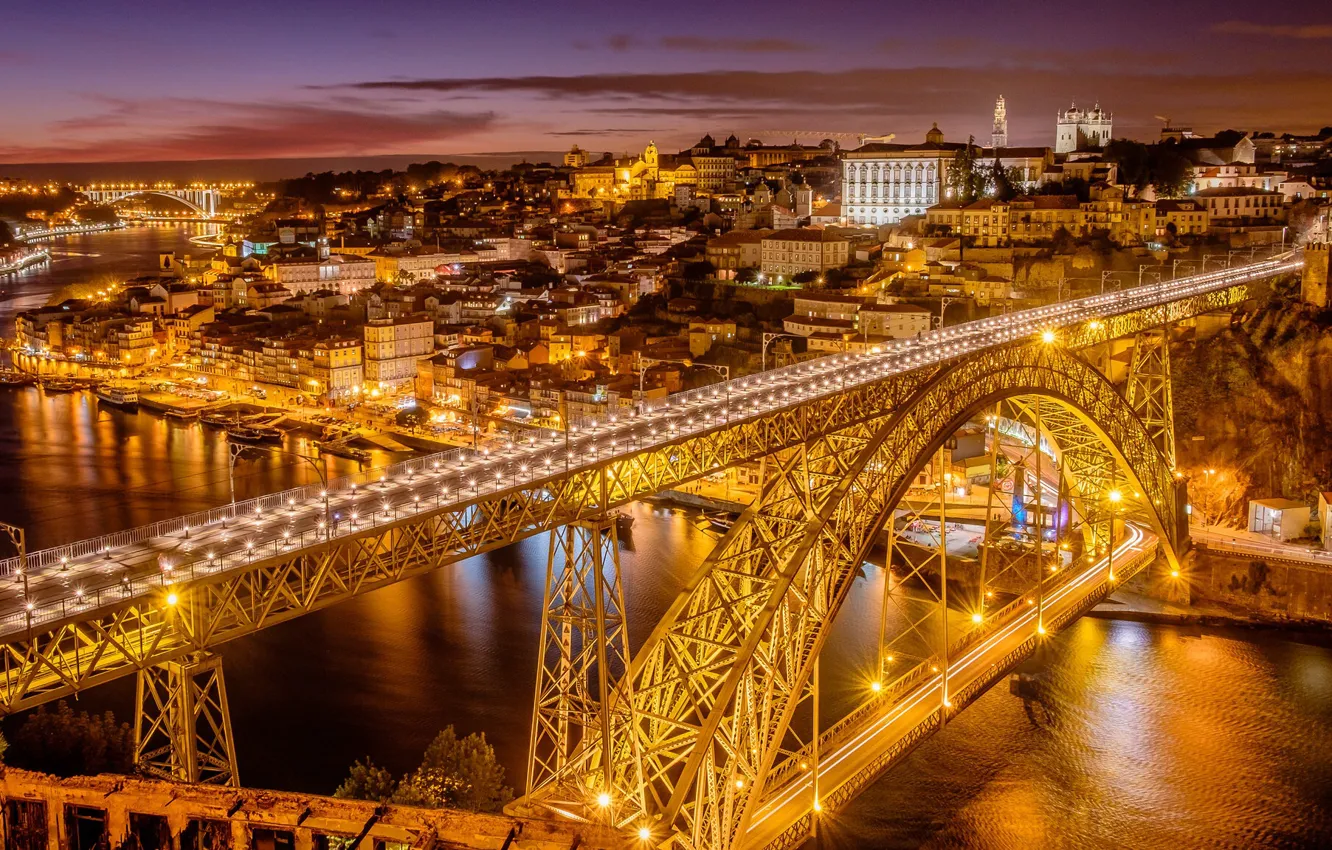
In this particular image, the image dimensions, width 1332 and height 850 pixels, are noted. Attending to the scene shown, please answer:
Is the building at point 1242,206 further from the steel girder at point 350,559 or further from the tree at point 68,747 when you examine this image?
the tree at point 68,747

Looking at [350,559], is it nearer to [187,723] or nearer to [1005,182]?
[187,723]

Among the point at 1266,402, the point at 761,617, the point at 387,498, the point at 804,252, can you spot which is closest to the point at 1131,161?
the point at 804,252

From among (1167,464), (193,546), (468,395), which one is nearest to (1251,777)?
(1167,464)

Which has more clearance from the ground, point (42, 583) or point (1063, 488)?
point (42, 583)

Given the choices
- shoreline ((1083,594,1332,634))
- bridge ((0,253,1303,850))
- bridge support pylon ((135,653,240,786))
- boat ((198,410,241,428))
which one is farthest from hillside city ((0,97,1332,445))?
bridge support pylon ((135,653,240,786))

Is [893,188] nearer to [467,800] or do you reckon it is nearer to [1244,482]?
[1244,482]
